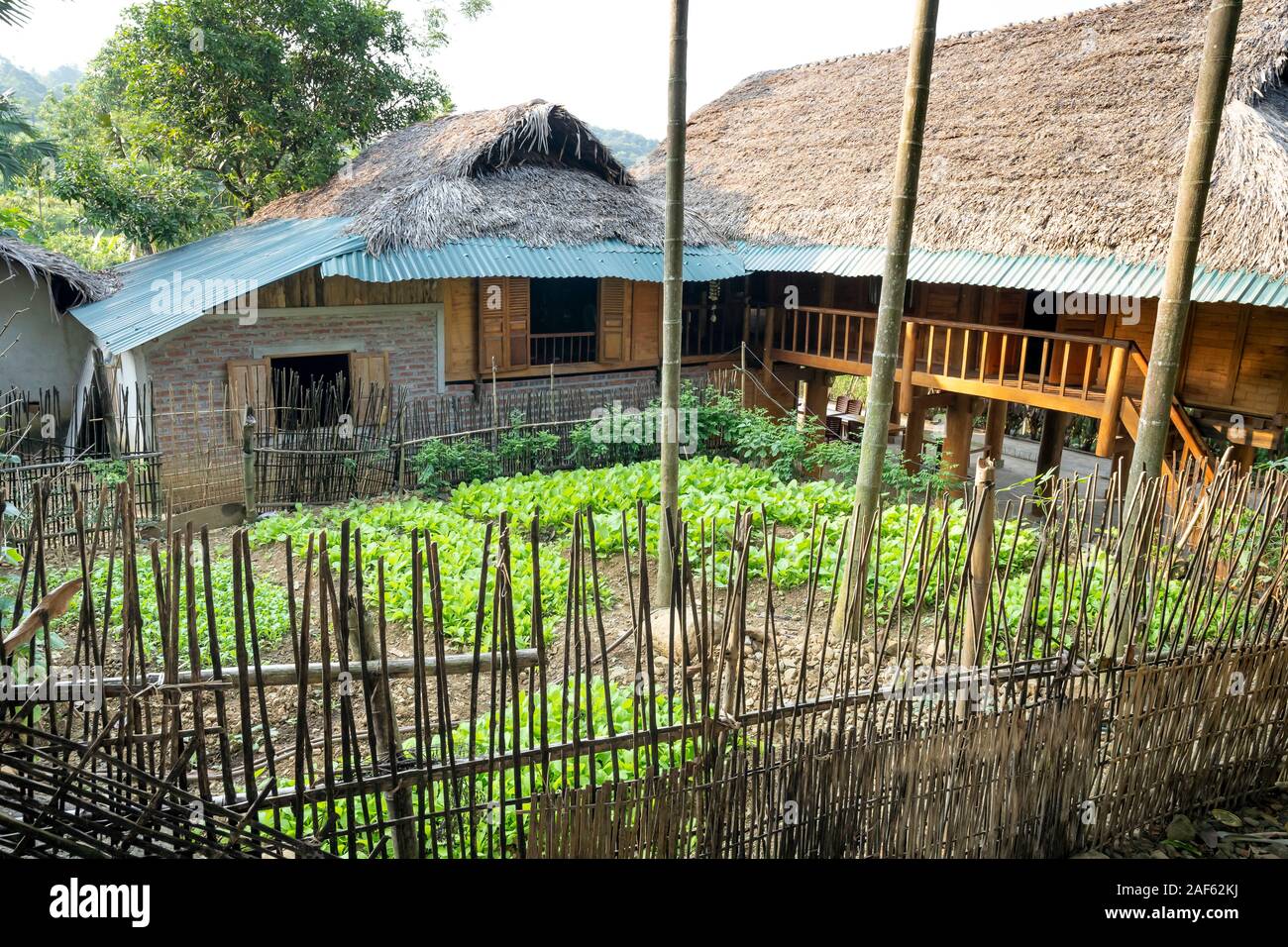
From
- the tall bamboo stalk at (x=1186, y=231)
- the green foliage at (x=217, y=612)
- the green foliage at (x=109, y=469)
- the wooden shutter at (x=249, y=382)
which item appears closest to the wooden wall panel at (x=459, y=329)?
the wooden shutter at (x=249, y=382)

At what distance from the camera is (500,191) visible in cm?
1209

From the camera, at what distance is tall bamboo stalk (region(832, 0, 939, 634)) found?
15.9 feet

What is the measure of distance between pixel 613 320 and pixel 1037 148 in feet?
18.9

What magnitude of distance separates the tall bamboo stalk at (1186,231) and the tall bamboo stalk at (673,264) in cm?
253

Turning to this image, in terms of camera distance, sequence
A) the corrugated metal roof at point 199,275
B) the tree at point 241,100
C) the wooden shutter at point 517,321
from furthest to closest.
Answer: the tree at point 241,100 → the wooden shutter at point 517,321 → the corrugated metal roof at point 199,275

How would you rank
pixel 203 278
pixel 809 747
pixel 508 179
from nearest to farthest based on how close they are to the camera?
pixel 809 747 → pixel 203 278 → pixel 508 179

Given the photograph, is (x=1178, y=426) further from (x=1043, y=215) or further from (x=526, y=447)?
(x=526, y=447)

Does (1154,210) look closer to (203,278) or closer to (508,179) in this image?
(508,179)

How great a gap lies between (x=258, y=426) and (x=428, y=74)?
32.4 ft

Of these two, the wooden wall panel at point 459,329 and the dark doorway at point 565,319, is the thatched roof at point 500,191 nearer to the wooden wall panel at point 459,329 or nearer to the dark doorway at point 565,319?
the wooden wall panel at point 459,329

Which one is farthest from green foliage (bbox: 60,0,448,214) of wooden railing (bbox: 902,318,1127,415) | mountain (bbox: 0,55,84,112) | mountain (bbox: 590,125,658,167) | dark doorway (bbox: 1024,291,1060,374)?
mountain (bbox: 590,125,658,167)

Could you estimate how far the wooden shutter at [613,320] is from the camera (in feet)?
42.9

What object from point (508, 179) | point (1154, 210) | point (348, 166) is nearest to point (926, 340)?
point (1154, 210)

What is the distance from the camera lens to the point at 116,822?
8.15 feet
